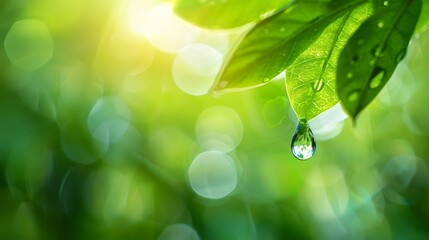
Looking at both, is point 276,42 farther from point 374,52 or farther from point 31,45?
point 31,45

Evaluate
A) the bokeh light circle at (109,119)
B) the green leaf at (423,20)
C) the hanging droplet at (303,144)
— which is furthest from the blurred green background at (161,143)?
the green leaf at (423,20)

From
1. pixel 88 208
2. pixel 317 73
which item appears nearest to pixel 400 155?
pixel 88 208

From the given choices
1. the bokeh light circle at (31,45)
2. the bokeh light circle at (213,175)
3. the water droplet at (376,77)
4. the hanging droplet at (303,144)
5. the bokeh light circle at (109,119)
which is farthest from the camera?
the bokeh light circle at (213,175)

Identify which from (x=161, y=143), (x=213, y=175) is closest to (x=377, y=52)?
(x=161, y=143)

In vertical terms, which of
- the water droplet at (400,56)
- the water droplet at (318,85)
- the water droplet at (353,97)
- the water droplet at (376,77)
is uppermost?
the water droplet at (400,56)

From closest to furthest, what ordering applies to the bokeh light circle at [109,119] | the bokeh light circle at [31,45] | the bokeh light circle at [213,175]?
the bokeh light circle at [31,45] → the bokeh light circle at [109,119] → the bokeh light circle at [213,175]

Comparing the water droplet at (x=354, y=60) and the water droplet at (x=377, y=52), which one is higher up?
the water droplet at (x=377, y=52)

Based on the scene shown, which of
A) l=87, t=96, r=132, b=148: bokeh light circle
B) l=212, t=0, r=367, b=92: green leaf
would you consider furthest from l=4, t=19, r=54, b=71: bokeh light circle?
l=212, t=0, r=367, b=92: green leaf

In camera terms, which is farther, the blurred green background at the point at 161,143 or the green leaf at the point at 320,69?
the blurred green background at the point at 161,143

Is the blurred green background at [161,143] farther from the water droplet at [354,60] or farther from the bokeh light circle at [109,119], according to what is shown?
the water droplet at [354,60]
